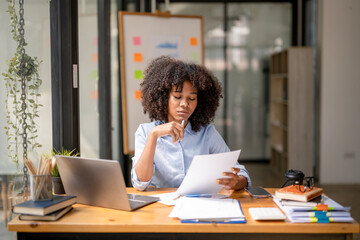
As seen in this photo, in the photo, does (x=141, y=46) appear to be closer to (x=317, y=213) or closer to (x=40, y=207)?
(x=40, y=207)

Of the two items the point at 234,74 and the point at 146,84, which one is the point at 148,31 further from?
the point at 234,74

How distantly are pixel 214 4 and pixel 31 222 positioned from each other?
6144 mm

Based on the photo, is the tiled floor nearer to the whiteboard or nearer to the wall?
the wall

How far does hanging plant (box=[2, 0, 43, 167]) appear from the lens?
5.68 ft

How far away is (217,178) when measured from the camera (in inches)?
68.4

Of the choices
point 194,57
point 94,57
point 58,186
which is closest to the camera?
point 58,186

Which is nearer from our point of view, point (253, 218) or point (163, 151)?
point (253, 218)

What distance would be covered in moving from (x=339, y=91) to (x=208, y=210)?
4252 mm

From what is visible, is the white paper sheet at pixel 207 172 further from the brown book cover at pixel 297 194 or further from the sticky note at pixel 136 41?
the sticky note at pixel 136 41

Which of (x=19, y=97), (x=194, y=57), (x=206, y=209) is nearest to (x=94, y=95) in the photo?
(x=194, y=57)

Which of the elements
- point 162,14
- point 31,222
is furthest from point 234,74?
point 31,222

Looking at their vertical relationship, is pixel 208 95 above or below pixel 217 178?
above

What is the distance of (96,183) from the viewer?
1.60 meters

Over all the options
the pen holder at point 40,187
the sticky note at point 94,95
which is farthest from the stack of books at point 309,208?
the sticky note at point 94,95
